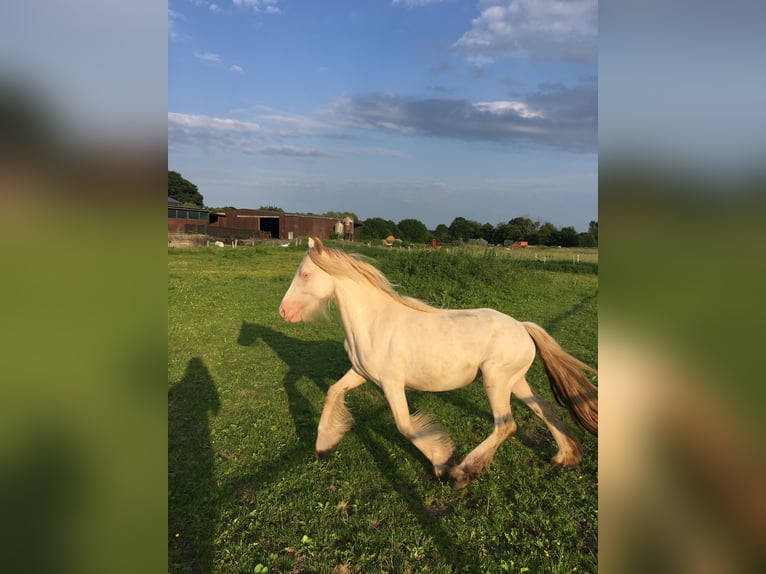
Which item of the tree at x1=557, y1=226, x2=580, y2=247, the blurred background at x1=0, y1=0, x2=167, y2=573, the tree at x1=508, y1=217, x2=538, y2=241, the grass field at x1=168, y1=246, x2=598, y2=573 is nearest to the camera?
the blurred background at x1=0, y1=0, x2=167, y2=573

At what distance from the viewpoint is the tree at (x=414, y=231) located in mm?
50688

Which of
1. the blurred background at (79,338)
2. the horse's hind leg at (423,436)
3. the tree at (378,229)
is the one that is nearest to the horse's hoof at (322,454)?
the horse's hind leg at (423,436)

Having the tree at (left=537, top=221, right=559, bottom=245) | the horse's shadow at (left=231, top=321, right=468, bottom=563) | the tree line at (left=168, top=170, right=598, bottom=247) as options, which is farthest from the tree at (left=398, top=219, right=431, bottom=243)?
the horse's shadow at (left=231, top=321, right=468, bottom=563)

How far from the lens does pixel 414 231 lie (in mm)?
52156

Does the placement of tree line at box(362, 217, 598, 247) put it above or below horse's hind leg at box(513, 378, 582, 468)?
above

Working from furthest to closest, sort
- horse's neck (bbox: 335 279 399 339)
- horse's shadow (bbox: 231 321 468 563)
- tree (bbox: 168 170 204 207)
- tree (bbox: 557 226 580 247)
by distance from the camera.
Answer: tree (bbox: 168 170 204 207)
tree (bbox: 557 226 580 247)
horse's neck (bbox: 335 279 399 339)
horse's shadow (bbox: 231 321 468 563)

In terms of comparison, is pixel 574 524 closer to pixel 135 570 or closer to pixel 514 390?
pixel 514 390

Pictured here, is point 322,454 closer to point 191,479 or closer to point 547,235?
point 191,479

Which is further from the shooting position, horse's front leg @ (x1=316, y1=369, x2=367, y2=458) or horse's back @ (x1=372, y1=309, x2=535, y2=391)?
horse's front leg @ (x1=316, y1=369, x2=367, y2=458)

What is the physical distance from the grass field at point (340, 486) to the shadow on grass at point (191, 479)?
0.04ft

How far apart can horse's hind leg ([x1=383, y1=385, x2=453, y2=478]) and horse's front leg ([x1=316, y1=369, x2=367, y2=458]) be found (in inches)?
17.3

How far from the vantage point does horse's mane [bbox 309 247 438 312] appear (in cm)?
356

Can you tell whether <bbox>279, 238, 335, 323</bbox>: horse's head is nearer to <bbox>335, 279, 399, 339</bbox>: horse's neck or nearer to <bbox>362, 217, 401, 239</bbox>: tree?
<bbox>335, 279, 399, 339</bbox>: horse's neck

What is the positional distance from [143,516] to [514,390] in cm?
332
